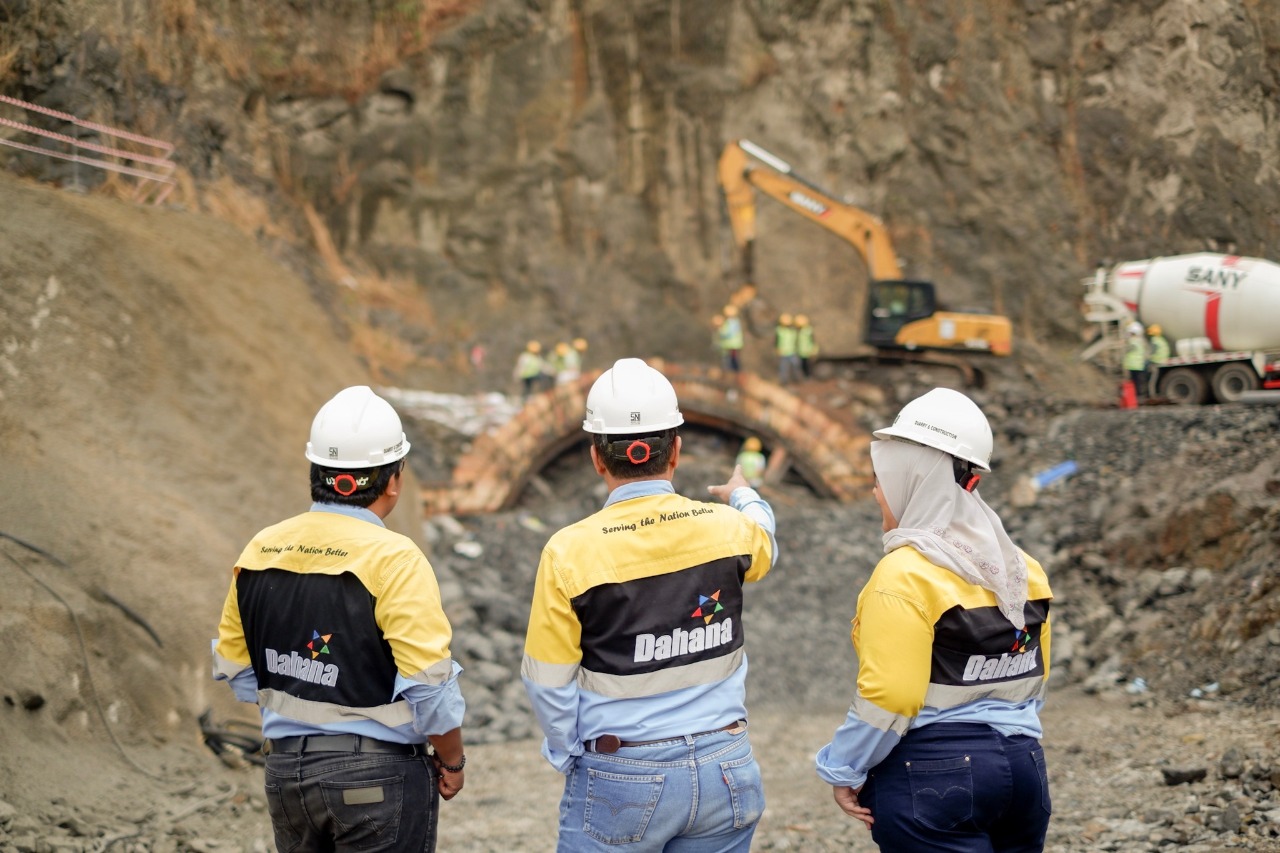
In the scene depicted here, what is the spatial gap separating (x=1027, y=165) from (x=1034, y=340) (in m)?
A: 3.38

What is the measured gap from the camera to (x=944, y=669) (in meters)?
2.70

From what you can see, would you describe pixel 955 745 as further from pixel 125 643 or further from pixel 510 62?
pixel 510 62

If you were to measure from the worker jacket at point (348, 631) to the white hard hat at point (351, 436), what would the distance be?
0.46 feet

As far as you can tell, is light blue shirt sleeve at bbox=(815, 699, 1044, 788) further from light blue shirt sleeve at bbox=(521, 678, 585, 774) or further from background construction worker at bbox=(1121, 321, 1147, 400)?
background construction worker at bbox=(1121, 321, 1147, 400)

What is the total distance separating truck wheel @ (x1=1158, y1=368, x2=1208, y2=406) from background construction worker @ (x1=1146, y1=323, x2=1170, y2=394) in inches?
5.4

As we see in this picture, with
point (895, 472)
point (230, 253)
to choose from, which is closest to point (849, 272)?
point (230, 253)

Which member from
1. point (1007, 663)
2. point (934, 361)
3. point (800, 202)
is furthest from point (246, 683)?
point (800, 202)

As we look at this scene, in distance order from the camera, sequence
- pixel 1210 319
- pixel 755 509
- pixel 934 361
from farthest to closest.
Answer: pixel 934 361 → pixel 1210 319 → pixel 755 509

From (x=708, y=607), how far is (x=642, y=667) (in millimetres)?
226

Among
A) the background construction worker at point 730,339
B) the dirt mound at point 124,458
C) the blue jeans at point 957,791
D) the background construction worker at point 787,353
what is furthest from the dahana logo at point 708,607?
the background construction worker at point 787,353

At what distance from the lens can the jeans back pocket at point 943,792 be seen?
2.65m

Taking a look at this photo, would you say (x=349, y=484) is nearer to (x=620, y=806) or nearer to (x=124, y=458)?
(x=620, y=806)

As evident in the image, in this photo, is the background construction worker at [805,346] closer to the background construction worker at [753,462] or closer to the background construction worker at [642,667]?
the background construction worker at [753,462]

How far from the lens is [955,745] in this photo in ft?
8.86
